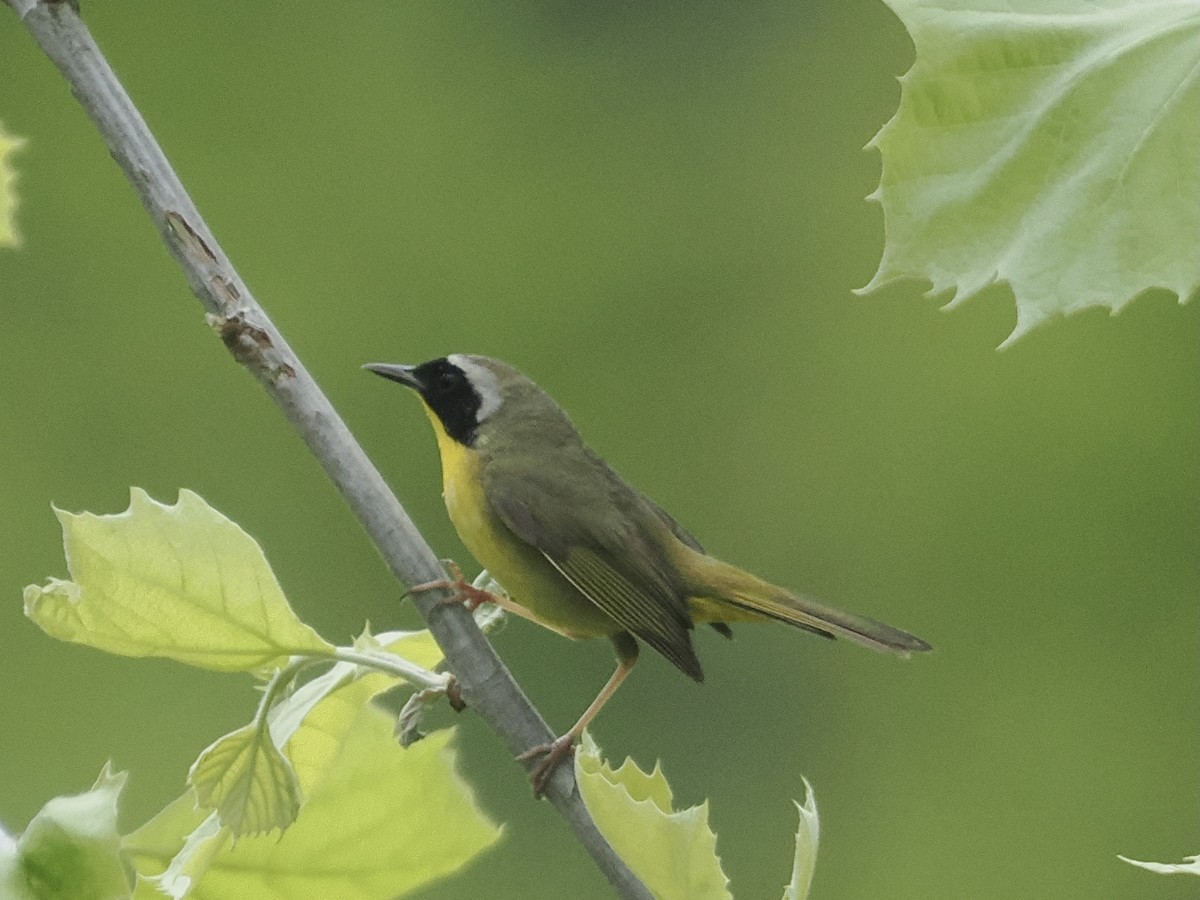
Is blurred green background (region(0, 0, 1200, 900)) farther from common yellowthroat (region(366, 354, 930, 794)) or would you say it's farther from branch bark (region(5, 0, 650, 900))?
branch bark (region(5, 0, 650, 900))

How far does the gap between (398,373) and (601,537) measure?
0.22 m

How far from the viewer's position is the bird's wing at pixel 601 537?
1.28 meters

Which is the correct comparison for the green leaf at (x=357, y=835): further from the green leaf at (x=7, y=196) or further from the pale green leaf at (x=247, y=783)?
the green leaf at (x=7, y=196)

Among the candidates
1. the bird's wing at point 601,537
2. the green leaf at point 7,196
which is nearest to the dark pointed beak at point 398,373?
the bird's wing at point 601,537

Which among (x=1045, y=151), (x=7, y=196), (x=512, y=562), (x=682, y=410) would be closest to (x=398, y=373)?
(x=512, y=562)

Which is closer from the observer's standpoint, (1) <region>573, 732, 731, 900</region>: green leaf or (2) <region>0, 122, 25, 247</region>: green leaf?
(1) <region>573, 732, 731, 900</region>: green leaf

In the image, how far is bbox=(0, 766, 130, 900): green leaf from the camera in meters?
0.41

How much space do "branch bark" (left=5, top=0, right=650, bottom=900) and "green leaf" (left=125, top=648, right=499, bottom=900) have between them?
0.09 ft

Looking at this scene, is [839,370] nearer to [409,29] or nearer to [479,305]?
[479,305]

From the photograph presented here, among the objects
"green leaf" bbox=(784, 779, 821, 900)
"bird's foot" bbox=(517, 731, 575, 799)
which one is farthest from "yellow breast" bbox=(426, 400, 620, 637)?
"green leaf" bbox=(784, 779, 821, 900)

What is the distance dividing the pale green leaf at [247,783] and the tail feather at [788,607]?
66cm

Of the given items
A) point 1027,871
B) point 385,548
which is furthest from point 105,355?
point 385,548

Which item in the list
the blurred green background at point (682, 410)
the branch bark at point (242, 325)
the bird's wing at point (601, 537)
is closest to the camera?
the branch bark at point (242, 325)

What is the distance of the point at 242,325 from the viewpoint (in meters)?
0.53
